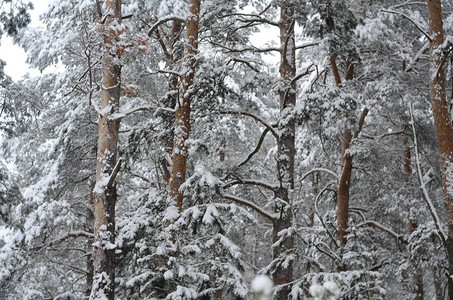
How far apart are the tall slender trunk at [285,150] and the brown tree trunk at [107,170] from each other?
10.9 ft

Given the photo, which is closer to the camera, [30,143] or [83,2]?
[83,2]

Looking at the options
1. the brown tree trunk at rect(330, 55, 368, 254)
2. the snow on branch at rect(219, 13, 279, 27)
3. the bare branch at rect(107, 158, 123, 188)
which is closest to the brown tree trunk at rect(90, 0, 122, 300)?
the bare branch at rect(107, 158, 123, 188)

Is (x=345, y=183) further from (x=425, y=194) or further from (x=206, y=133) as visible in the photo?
(x=425, y=194)

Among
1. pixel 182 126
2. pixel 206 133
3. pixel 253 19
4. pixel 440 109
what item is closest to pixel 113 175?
pixel 182 126

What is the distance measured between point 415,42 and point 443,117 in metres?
3.95

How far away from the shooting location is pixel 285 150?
29.1 ft

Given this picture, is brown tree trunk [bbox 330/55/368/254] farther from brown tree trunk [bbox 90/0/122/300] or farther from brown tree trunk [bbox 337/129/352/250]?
brown tree trunk [bbox 90/0/122/300]

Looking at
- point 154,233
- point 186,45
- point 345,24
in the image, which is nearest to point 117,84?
point 186,45

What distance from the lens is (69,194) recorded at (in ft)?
43.0

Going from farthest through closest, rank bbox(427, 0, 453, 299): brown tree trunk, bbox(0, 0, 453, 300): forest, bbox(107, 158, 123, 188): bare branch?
bbox(427, 0, 453, 299): brown tree trunk
bbox(0, 0, 453, 300): forest
bbox(107, 158, 123, 188): bare branch

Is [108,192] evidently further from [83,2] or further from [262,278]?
[262,278]

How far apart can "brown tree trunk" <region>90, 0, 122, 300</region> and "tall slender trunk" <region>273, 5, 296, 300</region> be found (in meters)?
3.32

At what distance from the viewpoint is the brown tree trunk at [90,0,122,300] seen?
22.2ft

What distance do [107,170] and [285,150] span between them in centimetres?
380
